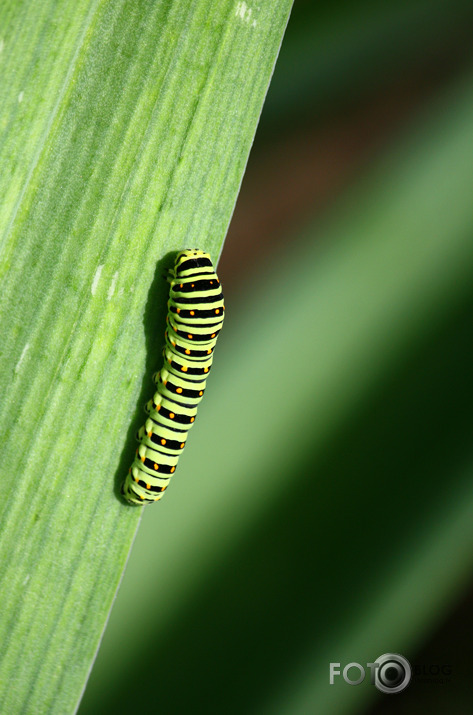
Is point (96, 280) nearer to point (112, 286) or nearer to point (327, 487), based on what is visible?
point (112, 286)

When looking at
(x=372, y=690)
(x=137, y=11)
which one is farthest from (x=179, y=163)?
(x=372, y=690)

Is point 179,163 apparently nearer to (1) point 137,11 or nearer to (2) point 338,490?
(1) point 137,11

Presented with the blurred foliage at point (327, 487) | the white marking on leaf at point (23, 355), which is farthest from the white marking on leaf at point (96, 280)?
the blurred foliage at point (327, 487)

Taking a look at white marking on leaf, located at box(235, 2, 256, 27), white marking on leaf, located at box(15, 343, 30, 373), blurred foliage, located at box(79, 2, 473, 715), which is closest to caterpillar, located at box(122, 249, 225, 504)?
blurred foliage, located at box(79, 2, 473, 715)

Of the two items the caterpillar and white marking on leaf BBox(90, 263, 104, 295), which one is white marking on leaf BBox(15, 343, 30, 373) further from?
the caterpillar

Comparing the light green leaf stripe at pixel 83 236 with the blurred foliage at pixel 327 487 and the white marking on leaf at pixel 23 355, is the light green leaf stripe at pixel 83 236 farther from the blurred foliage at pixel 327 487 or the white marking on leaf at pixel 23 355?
the blurred foliage at pixel 327 487
